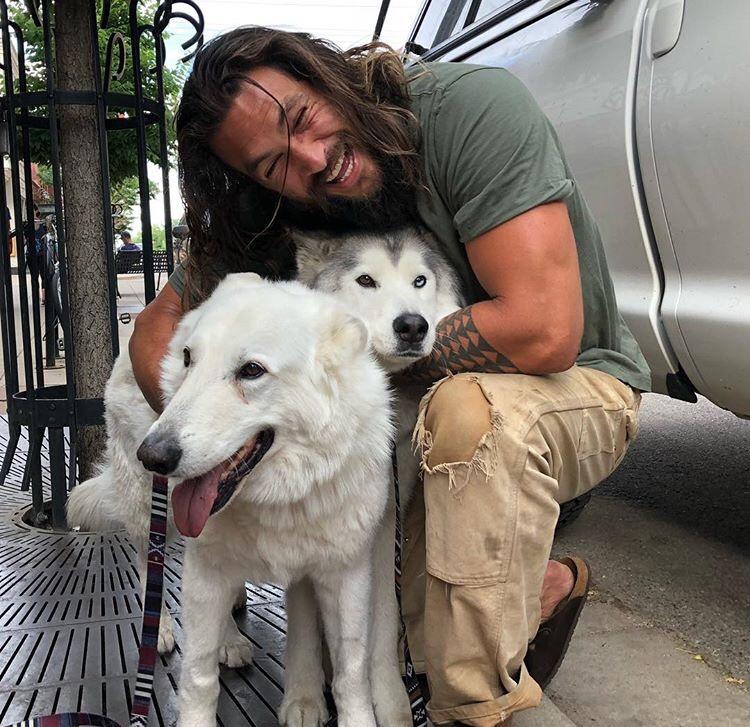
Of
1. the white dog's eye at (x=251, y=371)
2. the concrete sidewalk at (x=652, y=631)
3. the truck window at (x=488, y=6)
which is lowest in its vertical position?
the concrete sidewalk at (x=652, y=631)

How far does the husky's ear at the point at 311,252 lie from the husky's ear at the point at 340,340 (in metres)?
0.57

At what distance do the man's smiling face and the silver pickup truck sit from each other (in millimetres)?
874

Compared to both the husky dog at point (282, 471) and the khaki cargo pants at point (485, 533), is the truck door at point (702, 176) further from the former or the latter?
the husky dog at point (282, 471)

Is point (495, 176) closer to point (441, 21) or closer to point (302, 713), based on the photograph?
point (302, 713)

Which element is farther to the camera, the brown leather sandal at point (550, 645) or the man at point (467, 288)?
the brown leather sandal at point (550, 645)

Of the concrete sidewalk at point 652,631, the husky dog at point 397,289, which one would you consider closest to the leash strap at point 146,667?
the husky dog at point 397,289

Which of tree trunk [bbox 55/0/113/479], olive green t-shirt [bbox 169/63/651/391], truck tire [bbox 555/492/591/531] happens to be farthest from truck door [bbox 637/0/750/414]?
tree trunk [bbox 55/0/113/479]

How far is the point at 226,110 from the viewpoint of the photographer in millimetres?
2182

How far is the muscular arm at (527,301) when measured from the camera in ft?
6.63

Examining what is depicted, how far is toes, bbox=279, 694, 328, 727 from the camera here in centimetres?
205

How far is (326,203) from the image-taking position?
2.32 meters

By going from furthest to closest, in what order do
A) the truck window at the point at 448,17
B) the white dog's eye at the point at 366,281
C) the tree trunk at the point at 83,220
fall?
the truck window at the point at 448,17, the tree trunk at the point at 83,220, the white dog's eye at the point at 366,281

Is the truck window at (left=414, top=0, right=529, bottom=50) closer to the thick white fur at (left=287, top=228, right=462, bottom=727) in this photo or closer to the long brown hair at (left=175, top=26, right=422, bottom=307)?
the long brown hair at (left=175, top=26, right=422, bottom=307)

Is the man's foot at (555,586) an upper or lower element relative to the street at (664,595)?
upper
